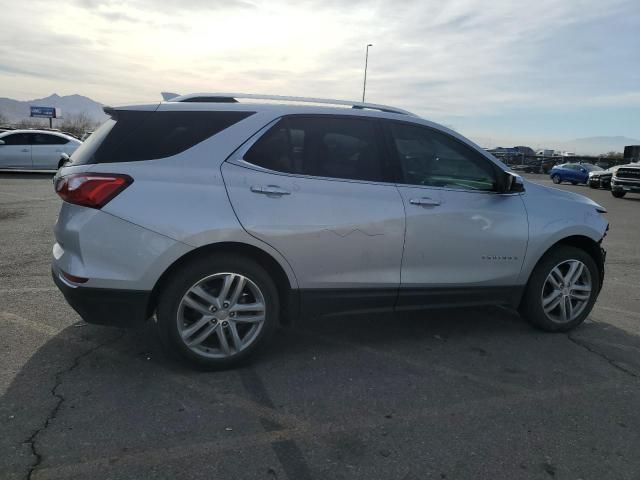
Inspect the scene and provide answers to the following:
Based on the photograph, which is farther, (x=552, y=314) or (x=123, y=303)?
(x=552, y=314)

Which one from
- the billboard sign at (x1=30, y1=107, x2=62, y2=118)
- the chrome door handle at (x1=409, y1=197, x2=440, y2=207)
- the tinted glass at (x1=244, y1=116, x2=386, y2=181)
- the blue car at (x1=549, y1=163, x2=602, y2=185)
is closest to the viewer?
the tinted glass at (x1=244, y1=116, x2=386, y2=181)

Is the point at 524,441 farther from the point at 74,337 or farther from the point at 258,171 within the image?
the point at 74,337

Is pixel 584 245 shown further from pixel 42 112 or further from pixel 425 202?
pixel 42 112

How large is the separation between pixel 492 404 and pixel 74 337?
3.06 metres

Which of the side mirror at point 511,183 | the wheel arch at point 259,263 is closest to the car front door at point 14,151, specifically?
the wheel arch at point 259,263

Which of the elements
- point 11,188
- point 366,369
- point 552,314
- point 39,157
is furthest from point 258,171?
point 39,157

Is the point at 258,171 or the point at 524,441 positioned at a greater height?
the point at 258,171

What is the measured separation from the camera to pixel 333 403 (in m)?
3.41

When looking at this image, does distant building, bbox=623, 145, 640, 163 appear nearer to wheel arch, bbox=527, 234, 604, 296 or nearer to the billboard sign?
wheel arch, bbox=527, 234, 604, 296

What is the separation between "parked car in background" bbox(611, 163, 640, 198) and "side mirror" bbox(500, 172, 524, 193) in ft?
64.1

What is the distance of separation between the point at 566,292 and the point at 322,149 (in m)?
2.51

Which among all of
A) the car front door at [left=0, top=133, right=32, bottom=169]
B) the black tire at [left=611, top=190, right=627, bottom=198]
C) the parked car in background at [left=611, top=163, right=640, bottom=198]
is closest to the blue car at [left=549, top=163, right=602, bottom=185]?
the black tire at [left=611, top=190, right=627, bottom=198]

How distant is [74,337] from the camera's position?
4.26 m

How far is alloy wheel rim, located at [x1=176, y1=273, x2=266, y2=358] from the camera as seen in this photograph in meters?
3.64
